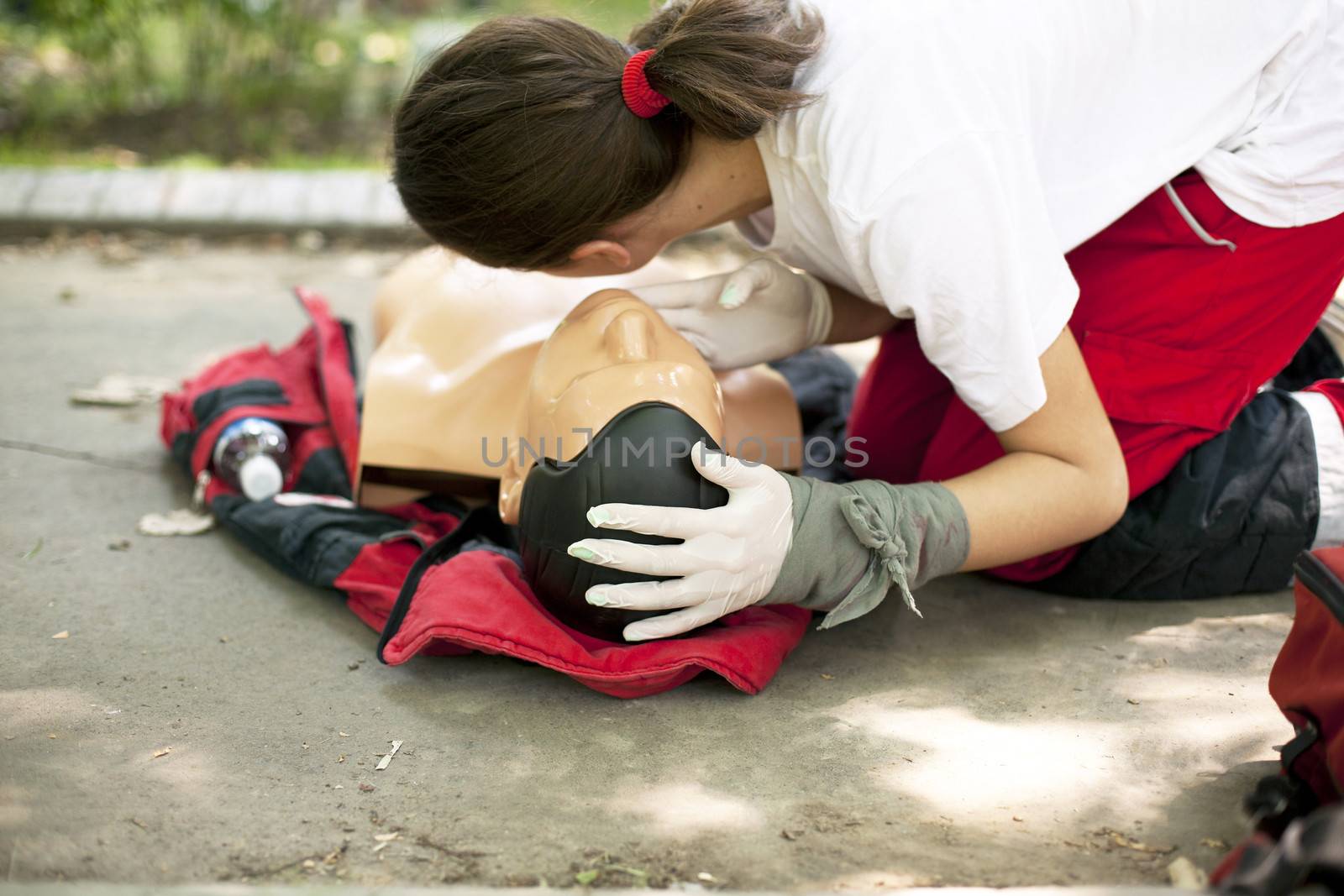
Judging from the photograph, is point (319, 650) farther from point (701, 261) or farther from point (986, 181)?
point (701, 261)

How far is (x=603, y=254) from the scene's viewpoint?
1.82 meters

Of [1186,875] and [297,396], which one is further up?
[297,396]

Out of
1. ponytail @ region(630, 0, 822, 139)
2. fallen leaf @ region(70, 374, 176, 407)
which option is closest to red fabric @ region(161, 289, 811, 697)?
ponytail @ region(630, 0, 822, 139)

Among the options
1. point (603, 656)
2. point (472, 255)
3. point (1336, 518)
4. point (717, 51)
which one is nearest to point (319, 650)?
point (603, 656)

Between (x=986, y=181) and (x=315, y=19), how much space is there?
411 centimetres

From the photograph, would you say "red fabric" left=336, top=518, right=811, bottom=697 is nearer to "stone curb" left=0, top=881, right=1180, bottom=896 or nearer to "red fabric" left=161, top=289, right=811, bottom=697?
"red fabric" left=161, top=289, right=811, bottom=697

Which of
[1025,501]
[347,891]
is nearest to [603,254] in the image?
[1025,501]

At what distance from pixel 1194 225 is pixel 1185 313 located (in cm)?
14

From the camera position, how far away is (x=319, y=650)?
1.85m

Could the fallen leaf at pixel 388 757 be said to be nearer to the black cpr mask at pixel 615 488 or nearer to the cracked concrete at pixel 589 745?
the cracked concrete at pixel 589 745

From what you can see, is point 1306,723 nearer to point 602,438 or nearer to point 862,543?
point 862,543

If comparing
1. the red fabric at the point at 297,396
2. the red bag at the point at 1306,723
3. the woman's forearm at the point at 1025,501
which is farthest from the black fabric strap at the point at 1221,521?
the red fabric at the point at 297,396

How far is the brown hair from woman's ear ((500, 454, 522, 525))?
351mm

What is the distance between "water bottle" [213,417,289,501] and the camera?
225 cm
